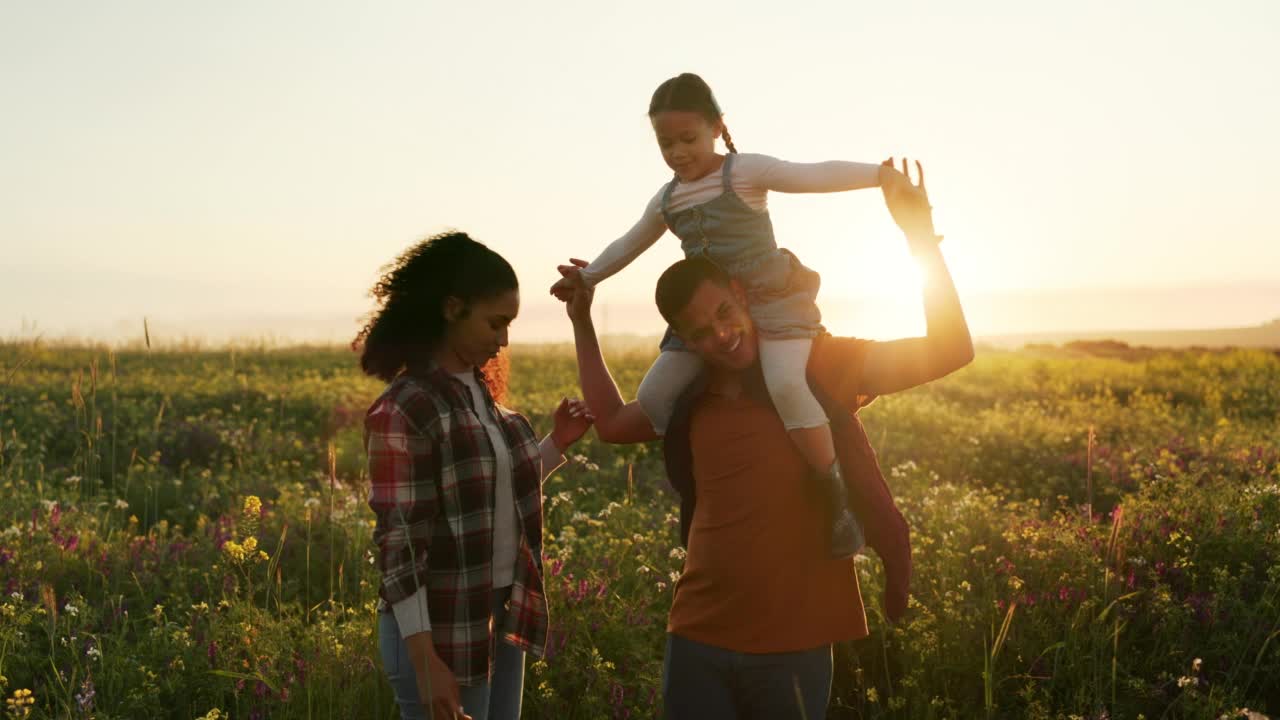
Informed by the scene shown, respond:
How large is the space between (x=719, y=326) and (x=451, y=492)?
0.92m

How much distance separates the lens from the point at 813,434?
268cm

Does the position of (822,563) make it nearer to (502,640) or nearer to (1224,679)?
(502,640)

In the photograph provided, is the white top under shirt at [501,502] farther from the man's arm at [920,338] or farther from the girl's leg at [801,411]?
the man's arm at [920,338]

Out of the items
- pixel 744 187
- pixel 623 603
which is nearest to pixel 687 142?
pixel 744 187

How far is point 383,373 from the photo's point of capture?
2.82 meters

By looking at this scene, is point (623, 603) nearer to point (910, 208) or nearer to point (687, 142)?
point (687, 142)

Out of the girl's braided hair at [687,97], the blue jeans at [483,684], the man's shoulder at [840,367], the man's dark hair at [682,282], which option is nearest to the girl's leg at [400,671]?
the blue jeans at [483,684]

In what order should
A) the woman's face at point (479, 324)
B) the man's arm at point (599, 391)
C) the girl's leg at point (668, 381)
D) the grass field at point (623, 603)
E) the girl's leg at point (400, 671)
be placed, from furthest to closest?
the grass field at point (623, 603) → the man's arm at point (599, 391) → the girl's leg at point (668, 381) → the woman's face at point (479, 324) → the girl's leg at point (400, 671)

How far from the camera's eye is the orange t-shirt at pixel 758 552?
263 centimetres

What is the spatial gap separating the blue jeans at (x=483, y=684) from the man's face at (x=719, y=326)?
0.99m

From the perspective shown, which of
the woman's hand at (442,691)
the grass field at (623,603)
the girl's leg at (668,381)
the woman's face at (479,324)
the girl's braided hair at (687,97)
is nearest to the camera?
the woman's hand at (442,691)

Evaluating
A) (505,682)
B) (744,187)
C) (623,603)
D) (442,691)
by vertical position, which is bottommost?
(623,603)

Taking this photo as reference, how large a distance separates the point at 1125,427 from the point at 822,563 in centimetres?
1172

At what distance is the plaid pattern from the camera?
254cm
